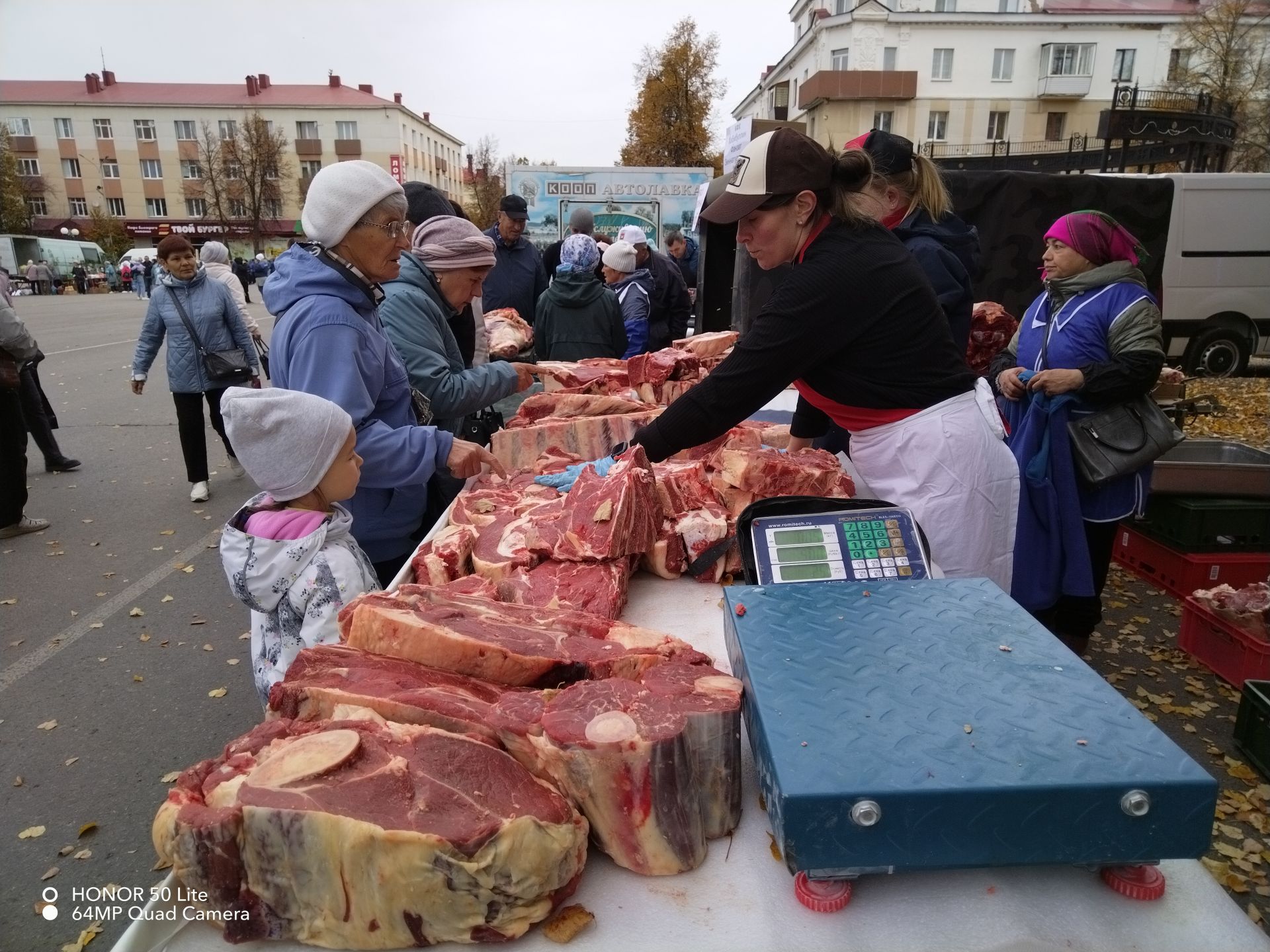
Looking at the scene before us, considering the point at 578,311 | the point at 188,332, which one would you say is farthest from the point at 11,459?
the point at 578,311

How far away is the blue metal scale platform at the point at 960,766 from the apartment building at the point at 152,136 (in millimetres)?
69616

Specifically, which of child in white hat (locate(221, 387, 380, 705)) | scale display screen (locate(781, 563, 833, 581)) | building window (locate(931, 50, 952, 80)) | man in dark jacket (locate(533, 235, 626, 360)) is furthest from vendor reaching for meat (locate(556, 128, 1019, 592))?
building window (locate(931, 50, 952, 80))

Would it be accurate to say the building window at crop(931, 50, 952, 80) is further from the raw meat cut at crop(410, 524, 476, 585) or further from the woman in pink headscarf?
the raw meat cut at crop(410, 524, 476, 585)

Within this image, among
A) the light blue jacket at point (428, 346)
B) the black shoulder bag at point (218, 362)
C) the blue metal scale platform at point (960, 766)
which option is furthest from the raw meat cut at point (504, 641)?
the black shoulder bag at point (218, 362)

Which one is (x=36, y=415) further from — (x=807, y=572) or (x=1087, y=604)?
(x=1087, y=604)

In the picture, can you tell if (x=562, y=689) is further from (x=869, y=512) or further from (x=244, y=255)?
(x=244, y=255)

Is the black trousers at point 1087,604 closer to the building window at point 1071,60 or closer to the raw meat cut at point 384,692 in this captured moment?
the raw meat cut at point 384,692

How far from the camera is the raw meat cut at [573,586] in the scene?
2088 mm

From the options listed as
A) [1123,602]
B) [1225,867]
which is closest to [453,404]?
[1225,867]

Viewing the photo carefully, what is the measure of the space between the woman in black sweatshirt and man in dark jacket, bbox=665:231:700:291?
9415 millimetres

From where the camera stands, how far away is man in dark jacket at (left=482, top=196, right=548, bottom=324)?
768 cm

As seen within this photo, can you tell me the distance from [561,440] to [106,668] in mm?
2922

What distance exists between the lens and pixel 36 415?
757cm

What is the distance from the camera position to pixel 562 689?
1.50 metres
